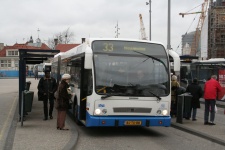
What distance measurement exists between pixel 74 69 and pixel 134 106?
3601mm

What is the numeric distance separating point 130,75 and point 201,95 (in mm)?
4560

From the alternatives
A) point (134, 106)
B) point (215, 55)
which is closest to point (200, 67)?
point (134, 106)

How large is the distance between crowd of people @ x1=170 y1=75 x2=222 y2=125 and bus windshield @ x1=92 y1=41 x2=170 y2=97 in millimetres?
2793

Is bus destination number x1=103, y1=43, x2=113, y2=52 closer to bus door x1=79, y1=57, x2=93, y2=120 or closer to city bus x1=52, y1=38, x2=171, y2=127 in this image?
city bus x1=52, y1=38, x2=171, y2=127

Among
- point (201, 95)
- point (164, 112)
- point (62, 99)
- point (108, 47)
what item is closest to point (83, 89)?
point (62, 99)

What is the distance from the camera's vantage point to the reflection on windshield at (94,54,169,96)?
10.1 meters

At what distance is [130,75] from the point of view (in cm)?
1027

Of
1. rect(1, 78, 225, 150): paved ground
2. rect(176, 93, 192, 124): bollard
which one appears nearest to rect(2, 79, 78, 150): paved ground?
rect(1, 78, 225, 150): paved ground

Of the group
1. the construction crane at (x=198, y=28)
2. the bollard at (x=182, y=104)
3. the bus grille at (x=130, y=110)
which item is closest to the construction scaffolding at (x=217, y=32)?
the construction crane at (x=198, y=28)

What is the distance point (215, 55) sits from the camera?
5725cm

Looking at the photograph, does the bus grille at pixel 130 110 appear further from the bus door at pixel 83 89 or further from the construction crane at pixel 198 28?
the construction crane at pixel 198 28

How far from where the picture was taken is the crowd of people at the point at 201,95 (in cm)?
1274

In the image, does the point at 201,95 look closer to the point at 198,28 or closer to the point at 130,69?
the point at 130,69

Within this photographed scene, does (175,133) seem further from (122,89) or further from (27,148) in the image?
(27,148)
